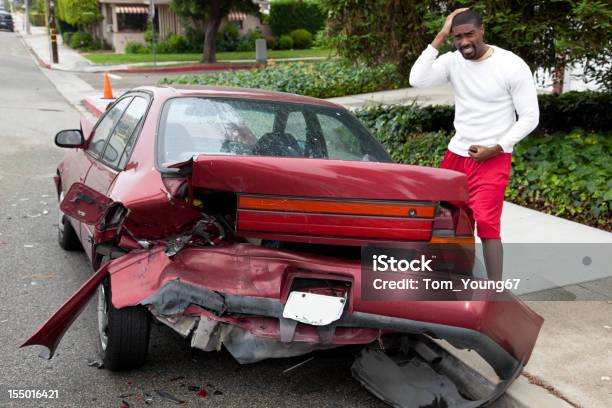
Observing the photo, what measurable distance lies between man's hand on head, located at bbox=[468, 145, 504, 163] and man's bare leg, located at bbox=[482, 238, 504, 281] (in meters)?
0.51

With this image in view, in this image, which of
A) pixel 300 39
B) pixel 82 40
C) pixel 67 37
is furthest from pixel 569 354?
pixel 67 37

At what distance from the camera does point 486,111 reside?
4.34 m

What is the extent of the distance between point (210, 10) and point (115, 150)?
28.6 m

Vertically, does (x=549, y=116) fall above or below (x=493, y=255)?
above

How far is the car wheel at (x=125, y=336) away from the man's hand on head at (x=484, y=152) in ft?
7.02

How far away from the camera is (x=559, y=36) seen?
7.12 metres

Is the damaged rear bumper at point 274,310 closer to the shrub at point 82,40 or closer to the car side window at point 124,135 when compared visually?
the car side window at point 124,135

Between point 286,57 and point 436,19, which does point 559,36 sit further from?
point 286,57

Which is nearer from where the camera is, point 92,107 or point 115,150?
point 115,150

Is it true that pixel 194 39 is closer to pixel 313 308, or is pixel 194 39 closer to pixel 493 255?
pixel 493 255

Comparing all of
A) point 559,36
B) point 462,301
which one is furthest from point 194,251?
point 559,36

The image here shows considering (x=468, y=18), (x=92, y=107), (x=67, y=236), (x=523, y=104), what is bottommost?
(x=92, y=107)

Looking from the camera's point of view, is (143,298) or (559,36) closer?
(143,298)

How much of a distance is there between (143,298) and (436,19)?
6011 mm
